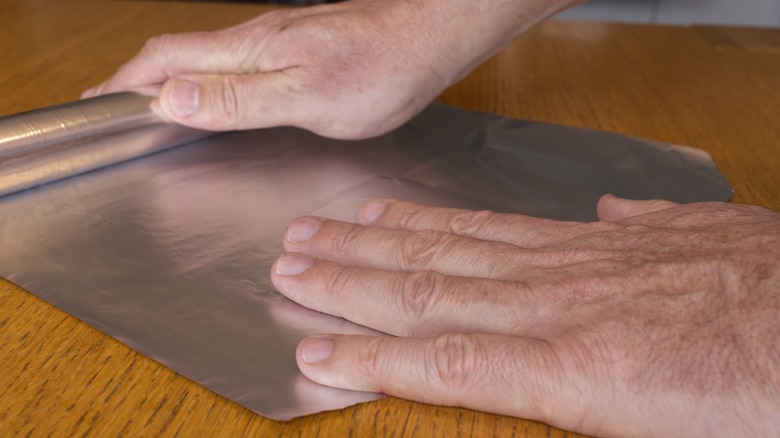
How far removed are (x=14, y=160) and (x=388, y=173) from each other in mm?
385

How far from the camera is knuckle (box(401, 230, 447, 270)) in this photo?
650 millimetres

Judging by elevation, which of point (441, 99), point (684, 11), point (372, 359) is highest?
point (372, 359)

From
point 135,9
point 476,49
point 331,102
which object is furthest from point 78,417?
point 135,9

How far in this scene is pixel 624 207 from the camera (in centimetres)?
74

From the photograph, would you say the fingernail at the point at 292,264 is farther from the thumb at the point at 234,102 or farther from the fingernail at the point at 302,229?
the thumb at the point at 234,102

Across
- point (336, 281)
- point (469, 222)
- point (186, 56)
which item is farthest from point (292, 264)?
point (186, 56)

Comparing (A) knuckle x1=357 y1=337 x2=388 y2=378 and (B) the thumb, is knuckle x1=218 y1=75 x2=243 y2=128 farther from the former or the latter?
(A) knuckle x1=357 y1=337 x2=388 y2=378

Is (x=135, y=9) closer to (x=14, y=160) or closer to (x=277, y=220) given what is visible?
(x=14, y=160)

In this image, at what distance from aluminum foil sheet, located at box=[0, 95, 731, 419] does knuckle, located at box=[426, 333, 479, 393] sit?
0.06 m

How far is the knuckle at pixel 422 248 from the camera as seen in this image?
2.13ft

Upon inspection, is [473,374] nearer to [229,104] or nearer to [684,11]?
[229,104]

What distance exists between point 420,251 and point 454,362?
0.15 meters

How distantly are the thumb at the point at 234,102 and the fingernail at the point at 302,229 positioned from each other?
0.27 meters

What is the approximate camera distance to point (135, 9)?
1606 mm
